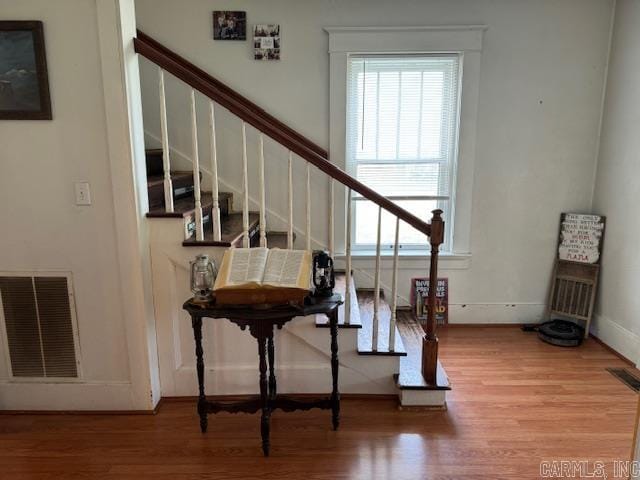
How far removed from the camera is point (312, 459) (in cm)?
212

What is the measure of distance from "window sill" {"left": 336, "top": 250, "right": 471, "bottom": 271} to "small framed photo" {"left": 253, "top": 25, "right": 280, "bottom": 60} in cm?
162

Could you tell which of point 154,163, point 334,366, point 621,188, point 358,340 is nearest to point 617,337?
point 621,188

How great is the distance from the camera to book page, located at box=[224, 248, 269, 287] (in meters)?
2.05

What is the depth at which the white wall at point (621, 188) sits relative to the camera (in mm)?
3080

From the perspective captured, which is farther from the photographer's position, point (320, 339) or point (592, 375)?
point (592, 375)

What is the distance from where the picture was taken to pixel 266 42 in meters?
3.23

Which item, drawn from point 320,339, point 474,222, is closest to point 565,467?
point 320,339

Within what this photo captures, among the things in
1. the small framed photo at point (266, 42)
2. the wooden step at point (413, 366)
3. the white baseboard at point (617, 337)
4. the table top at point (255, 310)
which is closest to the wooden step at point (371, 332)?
the wooden step at point (413, 366)

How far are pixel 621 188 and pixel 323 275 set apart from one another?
8.04ft

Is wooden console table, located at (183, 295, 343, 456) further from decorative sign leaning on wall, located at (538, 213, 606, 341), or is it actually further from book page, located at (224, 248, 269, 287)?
decorative sign leaning on wall, located at (538, 213, 606, 341)

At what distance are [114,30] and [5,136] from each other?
76 centimetres

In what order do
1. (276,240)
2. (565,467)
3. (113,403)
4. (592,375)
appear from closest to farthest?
(565,467) < (113,403) < (592,375) < (276,240)

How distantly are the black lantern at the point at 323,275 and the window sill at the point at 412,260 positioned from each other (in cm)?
134

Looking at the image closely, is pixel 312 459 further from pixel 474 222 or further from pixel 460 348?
pixel 474 222
